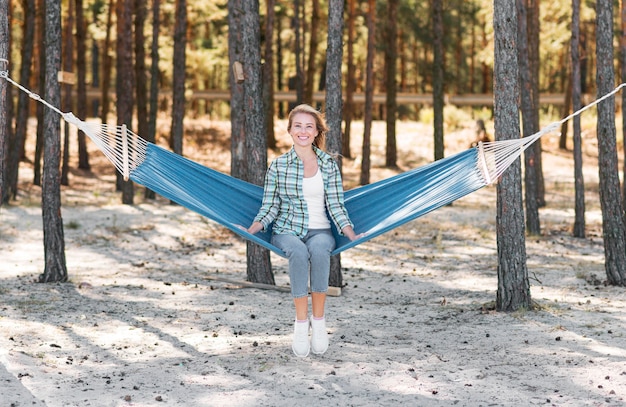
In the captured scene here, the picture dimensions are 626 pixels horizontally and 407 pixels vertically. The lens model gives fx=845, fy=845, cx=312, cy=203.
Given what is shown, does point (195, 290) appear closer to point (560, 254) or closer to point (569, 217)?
point (560, 254)

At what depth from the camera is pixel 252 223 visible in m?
4.52

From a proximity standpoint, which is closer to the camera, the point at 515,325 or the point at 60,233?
the point at 515,325

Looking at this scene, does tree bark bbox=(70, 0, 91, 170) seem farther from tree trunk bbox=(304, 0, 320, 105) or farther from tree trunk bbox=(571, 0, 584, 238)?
tree trunk bbox=(571, 0, 584, 238)

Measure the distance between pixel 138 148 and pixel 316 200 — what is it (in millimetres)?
1162

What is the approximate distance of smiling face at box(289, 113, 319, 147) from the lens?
4.22m

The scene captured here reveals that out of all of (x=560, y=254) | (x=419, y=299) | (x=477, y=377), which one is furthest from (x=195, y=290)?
(x=560, y=254)

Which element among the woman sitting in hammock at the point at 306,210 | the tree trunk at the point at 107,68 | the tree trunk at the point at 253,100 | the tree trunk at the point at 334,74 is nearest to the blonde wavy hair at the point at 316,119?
the woman sitting in hammock at the point at 306,210

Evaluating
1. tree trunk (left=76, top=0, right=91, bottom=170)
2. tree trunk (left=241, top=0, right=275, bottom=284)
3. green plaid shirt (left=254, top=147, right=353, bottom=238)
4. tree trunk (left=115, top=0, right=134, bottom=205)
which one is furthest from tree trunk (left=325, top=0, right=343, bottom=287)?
tree trunk (left=76, top=0, right=91, bottom=170)

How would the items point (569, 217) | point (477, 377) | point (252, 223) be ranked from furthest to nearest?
point (569, 217)
point (252, 223)
point (477, 377)

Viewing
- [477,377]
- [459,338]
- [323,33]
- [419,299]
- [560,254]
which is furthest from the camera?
[323,33]

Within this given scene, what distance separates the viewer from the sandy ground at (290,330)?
376cm

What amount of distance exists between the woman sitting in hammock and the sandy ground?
233 mm

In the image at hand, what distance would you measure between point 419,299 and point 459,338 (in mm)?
1490

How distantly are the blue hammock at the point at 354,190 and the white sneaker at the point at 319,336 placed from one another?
0.52 meters
